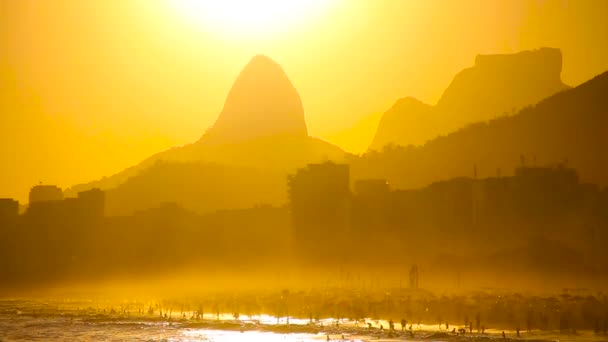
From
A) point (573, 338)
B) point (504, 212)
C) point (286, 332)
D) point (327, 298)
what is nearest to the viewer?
point (573, 338)

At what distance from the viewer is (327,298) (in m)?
107

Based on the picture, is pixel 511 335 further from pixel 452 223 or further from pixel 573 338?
pixel 452 223

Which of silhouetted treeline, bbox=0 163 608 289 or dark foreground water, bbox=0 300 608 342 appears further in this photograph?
silhouetted treeline, bbox=0 163 608 289

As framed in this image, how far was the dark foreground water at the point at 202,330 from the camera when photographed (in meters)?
68.7

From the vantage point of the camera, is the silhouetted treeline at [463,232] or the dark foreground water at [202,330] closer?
the dark foreground water at [202,330]

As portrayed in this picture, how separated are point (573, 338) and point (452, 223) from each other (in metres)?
126

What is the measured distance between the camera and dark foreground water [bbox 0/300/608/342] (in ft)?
225

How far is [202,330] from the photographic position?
79.6 m

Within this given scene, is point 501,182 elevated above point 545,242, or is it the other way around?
point 501,182

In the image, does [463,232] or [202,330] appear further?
[463,232]

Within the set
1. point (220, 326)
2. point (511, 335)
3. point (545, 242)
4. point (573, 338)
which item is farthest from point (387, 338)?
point (545, 242)

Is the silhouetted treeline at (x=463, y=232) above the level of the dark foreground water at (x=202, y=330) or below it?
above

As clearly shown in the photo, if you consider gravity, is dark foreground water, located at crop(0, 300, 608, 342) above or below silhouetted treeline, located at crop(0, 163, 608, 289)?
below

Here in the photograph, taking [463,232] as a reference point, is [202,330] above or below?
below
